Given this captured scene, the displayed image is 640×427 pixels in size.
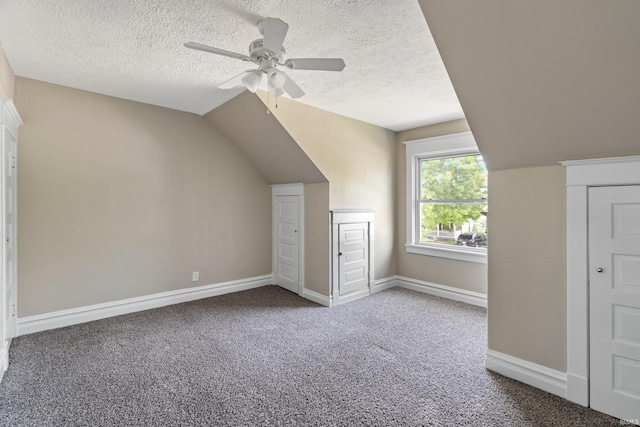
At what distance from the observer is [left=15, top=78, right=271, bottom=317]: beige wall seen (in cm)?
312

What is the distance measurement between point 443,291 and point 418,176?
175cm

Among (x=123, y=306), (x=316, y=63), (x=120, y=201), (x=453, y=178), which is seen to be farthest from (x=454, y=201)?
(x=123, y=306)

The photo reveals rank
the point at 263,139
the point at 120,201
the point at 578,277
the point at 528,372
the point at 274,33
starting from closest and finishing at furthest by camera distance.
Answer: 1. the point at 274,33
2. the point at 578,277
3. the point at 528,372
4. the point at 120,201
5. the point at 263,139

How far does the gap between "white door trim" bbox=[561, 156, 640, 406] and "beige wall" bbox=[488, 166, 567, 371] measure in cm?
4

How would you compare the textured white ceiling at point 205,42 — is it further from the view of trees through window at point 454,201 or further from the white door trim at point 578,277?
the white door trim at point 578,277

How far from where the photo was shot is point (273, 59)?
2088 millimetres

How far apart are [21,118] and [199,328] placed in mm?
2722

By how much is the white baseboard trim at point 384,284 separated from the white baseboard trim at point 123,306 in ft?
5.85

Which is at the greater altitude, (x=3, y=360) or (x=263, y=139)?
(x=263, y=139)

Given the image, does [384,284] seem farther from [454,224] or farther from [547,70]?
[547,70]

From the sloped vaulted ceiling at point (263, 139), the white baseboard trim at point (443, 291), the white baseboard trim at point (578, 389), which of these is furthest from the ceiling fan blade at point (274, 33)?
the white baseboard trim at point (443, 291)

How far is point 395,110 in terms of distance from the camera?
3857 mm

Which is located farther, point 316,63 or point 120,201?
point 120,201

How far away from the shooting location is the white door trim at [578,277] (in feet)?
6.58
